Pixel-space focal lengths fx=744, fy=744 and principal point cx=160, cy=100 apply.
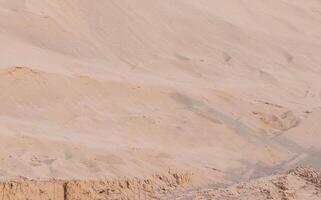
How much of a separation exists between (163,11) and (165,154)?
3135 millimetres

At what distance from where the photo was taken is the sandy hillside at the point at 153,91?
14.5 ft

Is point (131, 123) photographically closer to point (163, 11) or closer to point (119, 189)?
point (119, 189)

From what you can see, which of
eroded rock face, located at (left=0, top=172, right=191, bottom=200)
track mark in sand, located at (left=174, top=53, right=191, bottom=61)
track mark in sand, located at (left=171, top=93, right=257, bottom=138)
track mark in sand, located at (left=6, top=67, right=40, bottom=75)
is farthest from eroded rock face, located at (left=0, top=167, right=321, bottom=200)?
track mark in sand, located at (left=174, top=53, right=191, bottom=61)

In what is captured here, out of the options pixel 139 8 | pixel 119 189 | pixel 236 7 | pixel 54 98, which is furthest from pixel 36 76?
pixel 236 7

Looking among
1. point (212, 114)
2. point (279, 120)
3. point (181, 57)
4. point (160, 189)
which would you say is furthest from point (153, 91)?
point (160, 189)

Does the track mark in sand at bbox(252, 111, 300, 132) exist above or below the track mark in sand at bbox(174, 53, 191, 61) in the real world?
above

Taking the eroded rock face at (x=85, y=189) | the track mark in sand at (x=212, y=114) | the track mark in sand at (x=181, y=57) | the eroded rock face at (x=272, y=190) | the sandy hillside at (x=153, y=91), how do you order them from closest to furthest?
the eroded rock face at (x=85, y=189), the eroded rock face at (x=272, y=190), the sandy hillside at (x=153, y=91), the track mark in sand at (x=212, y=114), the track mark in sand at (x=181, y=57)

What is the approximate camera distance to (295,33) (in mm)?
8023

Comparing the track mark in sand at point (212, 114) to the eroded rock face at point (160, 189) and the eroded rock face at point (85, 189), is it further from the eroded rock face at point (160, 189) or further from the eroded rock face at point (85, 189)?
the eroded rock face at point (85, 189)

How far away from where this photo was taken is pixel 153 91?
5.59 m

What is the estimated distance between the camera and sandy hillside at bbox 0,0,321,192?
4.42m

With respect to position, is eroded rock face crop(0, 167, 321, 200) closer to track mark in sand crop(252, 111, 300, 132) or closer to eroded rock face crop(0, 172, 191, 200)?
eroded rock face crop(0, 172, 191, 200)

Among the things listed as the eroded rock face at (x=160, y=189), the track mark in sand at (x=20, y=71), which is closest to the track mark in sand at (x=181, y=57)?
the track mark in sand at (x=20, y=71)

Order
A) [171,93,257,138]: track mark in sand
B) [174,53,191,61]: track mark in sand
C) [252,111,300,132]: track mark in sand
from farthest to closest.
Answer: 1. [174,53,191,61]: track mark in sand
2. [252,111,300,132]: track mark in sand
3. [171,93,257,138]: track mark in sand
